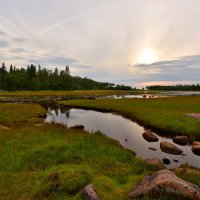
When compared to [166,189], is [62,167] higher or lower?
lower

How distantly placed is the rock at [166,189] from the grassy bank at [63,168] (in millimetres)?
930

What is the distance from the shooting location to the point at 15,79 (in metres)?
156

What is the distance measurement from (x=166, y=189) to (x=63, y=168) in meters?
5.42

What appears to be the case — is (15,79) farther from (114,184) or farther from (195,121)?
(114,184)

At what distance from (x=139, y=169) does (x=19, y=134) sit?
1327 cm

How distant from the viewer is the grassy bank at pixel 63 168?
10.0 metres

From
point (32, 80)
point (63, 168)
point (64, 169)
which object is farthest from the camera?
point (32, 80)

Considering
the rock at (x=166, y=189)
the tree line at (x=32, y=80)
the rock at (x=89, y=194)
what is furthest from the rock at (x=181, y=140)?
the tree line at (x=32, y=80)

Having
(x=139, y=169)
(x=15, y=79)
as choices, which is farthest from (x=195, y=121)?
(x=15, y=79)

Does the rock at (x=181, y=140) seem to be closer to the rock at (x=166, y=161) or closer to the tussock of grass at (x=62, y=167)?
the rock at (x=166, y=161)

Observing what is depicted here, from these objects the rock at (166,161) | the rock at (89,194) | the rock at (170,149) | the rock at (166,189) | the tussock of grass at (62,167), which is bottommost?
the rock at (166,161)

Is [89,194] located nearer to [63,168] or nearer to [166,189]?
[166,189]

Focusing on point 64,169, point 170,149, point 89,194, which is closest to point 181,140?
point 170,149

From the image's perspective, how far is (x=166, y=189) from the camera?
865 cm
